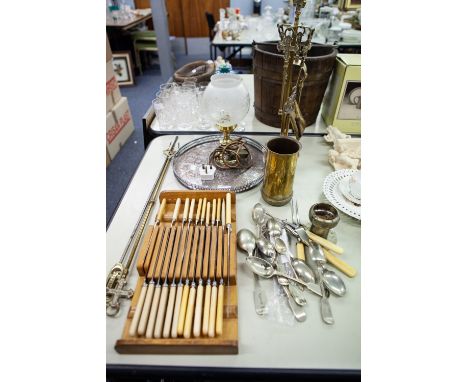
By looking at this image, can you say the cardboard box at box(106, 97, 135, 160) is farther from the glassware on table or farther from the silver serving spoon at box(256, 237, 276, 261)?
the silver serving spoon at box(256, 237, 276, 261)

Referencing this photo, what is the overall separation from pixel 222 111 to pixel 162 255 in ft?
1.65

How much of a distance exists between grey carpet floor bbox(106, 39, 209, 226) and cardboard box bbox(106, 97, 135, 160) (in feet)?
0.18

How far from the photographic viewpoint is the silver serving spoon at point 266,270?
562mm

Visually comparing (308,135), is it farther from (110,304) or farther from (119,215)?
(110,304)

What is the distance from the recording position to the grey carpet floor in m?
1.86

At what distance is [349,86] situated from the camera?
3.36ft

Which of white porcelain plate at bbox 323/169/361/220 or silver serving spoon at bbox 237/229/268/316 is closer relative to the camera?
silver serving spoon at bbox 237/229/268/316

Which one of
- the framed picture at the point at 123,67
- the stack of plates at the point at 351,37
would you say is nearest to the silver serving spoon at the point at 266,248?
the stack of plates at the point at 351,37

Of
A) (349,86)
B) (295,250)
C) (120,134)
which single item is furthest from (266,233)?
(120,134)

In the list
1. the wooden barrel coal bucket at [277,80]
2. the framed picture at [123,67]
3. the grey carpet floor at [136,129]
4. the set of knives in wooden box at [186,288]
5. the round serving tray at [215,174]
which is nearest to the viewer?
the set of knives in wooden box at [186,288]

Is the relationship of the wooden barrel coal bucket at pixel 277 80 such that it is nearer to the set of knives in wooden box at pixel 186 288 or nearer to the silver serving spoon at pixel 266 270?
the set of knives in wooden box at pixel 186 288

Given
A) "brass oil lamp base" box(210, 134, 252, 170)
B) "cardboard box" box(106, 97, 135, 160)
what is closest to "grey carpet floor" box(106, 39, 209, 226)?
"cardboard box" box(106, 97, 135, 160)

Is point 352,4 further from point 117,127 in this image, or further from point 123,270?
point 123,270

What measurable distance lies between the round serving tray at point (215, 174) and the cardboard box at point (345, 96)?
1.24 ft
